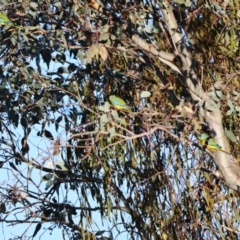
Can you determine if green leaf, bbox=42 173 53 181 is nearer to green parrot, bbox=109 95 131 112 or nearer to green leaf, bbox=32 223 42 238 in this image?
green leaf, bbox=32 223 42 238

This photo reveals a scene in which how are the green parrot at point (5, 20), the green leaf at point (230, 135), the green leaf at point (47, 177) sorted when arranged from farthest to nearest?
the green leaf at point (47, 177), the green leaf at point (230, 135), the green parrot at point (5, 20)

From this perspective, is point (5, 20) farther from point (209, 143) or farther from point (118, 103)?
point (209, 143)

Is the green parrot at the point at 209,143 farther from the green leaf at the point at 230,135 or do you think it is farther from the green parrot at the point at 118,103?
the green parrot at the point at 118,103

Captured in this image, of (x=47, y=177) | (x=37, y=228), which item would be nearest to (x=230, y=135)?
(x=47, y=177)

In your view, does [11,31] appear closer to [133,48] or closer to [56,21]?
[56,21]

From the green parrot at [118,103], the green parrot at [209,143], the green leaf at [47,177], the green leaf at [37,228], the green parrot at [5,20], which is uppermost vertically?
the green parrot at [5,20]

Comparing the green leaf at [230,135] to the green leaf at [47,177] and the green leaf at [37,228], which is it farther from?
the green leaf at [37,228]

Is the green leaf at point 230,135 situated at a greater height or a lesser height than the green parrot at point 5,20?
lesser

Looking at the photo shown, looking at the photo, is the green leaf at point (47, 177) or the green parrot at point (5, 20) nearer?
the green parrot at point (5, 20)

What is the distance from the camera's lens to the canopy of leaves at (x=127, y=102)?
4.21 metres

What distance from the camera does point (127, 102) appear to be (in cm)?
466

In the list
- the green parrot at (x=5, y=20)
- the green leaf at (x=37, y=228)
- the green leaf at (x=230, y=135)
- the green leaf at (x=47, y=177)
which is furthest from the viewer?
the green leaf at (x=37, y=228)

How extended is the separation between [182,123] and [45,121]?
28.3 inches

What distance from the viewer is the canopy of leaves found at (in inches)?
166
